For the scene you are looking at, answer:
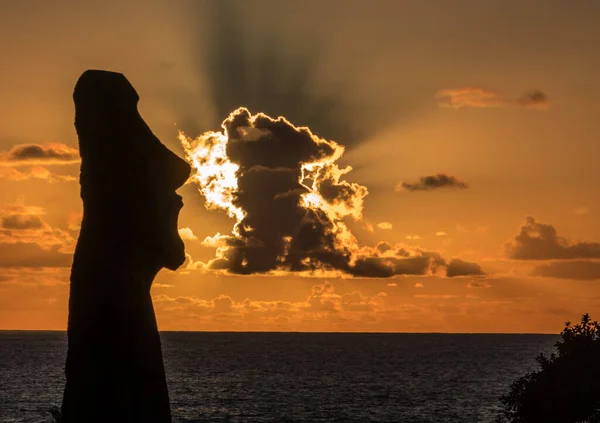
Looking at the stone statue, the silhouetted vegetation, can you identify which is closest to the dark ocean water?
the silhouetted vegetation

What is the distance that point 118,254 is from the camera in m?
26.0

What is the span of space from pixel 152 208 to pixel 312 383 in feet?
440

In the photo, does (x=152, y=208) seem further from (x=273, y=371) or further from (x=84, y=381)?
(x=273, y=371)

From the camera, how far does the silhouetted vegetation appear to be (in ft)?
145

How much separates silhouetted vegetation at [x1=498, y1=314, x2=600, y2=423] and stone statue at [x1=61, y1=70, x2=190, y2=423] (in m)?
24.9

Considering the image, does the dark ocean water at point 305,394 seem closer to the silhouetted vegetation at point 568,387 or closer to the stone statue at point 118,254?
the silhouetted vegetation at point 568,387

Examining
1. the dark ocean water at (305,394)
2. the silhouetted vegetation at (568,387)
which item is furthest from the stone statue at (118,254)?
the dark ocean water at (305,394)

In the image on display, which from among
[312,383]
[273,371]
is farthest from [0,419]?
[273,371]

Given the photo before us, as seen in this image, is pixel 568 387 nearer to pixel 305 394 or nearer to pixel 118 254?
pixel 118 254

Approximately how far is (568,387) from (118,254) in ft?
90.5

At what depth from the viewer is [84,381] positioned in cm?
2544

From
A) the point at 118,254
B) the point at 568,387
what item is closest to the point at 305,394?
the point at 568,387

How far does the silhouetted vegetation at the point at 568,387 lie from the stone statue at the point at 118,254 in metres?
24.9

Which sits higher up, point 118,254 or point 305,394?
point 118,254
